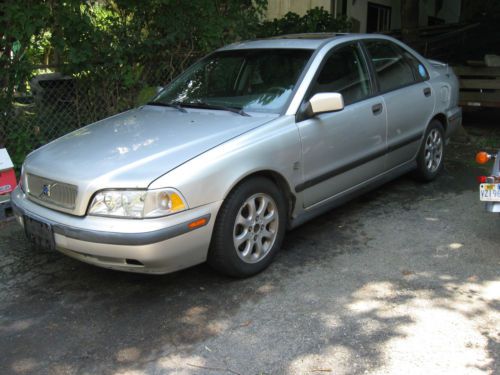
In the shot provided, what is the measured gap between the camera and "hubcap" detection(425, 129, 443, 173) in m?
5.86

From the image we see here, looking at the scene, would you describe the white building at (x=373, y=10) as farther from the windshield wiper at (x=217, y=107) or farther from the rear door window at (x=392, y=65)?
the windshield wiper at (x=217, y=107)

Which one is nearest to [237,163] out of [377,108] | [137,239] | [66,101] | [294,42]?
[137,239]

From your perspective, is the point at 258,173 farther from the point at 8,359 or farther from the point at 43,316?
the point at 8,359

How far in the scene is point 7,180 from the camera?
17.2ft

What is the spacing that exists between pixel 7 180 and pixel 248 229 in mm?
2726

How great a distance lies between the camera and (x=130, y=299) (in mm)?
3742

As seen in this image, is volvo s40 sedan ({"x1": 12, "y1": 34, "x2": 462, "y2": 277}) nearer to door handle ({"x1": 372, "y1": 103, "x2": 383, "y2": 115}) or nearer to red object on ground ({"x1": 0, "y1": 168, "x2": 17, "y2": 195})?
door handle ({"x1": 372, "y1": 103, "x2": 383, "y2": 115})

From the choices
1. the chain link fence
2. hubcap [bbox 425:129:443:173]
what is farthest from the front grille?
hubcap [bbox 425:129:443:173]

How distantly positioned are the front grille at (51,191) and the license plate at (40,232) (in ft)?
0.50

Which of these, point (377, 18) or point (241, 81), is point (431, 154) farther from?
point (377, 18)

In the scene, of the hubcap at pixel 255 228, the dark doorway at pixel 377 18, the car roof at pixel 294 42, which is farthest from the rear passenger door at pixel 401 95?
the dark doorway at pixel 377 18

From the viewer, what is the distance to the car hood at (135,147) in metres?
3.42

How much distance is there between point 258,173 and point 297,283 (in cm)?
83

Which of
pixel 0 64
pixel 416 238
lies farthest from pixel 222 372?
pixel 0 64
